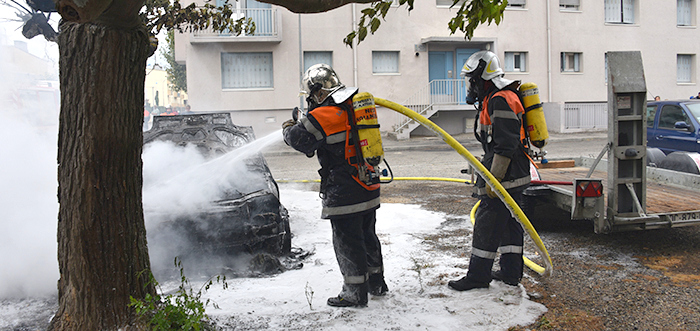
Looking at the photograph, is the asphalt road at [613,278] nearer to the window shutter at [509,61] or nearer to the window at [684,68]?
the window shutter at [509,61]

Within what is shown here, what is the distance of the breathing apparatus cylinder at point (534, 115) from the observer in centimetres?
424

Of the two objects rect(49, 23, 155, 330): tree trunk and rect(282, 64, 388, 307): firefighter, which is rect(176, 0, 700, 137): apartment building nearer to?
rect(282, 64, 388, 307): firefighter

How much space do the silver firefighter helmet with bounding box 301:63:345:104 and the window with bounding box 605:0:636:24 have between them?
80.1 ft

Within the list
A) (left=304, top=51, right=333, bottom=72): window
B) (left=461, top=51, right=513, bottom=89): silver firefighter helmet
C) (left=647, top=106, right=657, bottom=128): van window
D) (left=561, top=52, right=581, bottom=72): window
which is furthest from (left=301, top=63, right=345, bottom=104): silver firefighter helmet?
(left=561, top=52, right=581, bottom=72): window

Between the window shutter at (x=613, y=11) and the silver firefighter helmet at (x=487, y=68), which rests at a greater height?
the window shutter at (x=613, y=11)

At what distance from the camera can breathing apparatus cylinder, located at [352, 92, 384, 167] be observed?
3635mm

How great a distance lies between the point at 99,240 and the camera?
2947 millimetres

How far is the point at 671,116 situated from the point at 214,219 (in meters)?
7.68

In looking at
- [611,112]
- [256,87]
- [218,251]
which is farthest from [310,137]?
[256,87]

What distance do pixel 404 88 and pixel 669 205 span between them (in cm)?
1771

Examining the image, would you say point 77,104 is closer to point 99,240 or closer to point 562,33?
point 99,240

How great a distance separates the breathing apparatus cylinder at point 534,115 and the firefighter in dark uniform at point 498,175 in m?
0.09

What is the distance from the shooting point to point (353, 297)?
12.3 feet

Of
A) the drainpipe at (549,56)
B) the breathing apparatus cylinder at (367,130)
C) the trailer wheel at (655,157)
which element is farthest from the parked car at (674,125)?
the drainpipe at (549,56)
